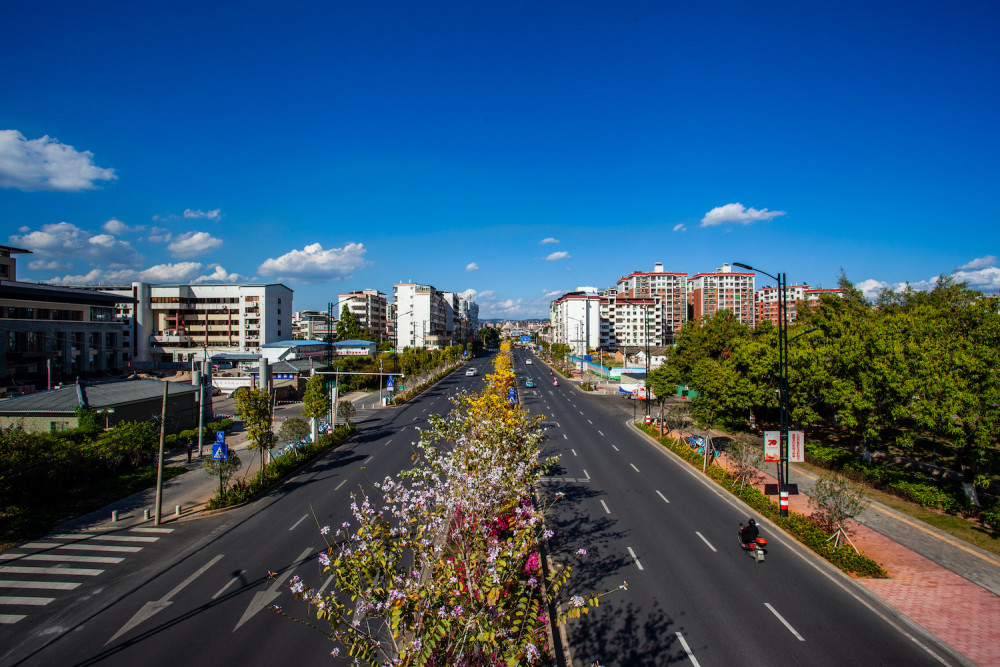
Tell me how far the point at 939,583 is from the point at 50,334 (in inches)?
3487

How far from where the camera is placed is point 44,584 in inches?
542

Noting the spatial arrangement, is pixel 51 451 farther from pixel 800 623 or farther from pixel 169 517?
pixel 800 623

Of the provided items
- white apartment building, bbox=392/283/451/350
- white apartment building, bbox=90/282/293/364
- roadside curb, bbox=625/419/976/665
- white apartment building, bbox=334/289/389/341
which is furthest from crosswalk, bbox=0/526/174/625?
white apartment building, bbox=334/289/389/341

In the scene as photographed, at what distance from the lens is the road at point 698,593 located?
414 inches

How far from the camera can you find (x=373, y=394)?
61062mm

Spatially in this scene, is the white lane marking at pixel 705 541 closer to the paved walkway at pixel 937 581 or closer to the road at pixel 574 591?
the road at pixel 574 591

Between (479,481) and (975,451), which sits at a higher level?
(479,481)

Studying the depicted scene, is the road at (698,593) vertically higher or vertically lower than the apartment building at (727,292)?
lower

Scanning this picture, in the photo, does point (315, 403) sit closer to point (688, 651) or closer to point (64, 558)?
point (64, 558)

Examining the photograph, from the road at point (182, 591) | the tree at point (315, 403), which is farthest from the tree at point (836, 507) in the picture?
the tree at point (315, 403)

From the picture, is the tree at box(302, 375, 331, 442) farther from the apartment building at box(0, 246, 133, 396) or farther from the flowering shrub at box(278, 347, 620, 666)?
the apartment building at box(0, 246, 133, 396)

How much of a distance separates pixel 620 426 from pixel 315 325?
13707 centimetres

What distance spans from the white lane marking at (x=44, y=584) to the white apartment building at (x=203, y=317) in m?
83.2

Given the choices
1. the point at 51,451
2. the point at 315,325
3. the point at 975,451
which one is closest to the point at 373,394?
the point at 51,451
